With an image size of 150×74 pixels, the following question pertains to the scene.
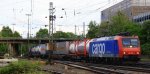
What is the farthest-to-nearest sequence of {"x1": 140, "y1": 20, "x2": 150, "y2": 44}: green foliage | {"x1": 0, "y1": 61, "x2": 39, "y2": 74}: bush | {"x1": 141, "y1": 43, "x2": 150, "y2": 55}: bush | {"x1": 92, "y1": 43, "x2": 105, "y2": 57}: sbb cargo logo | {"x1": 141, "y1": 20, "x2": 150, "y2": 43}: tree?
{"x1": 140, "y1": 20, "x2": 150, "y2": 44}: green foliage → {"x1": 141, "y1": 20, "x2": 150, "y2": 43}: tree → {"x1": 141, "y1": 43, "x2": 150, "y2": 55}: bush → {"x1": 92, "y1": 43, "x2": 105, "y2": 57}: sbb cargo logo → {"x1": 0, "y1": 61, "x2": 39, "y2": 74}: bush

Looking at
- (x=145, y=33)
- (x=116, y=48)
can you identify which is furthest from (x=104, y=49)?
(x=145, y=33)

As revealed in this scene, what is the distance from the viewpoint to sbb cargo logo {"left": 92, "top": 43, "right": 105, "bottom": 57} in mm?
47022

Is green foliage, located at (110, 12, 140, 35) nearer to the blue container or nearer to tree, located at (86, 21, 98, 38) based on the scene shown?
tree, located at (86, 21, 98, 38)

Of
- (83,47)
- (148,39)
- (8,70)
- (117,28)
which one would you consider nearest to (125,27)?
(117,28)

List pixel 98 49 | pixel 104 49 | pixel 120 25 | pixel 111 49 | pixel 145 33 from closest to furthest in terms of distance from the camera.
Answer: pixel 111 49, pixel 104 49, pixel 98 49, pixel 145 33, pixel 120 25

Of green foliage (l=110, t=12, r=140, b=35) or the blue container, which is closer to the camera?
the blue container

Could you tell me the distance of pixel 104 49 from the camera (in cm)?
4634

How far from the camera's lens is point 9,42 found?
121125 mm

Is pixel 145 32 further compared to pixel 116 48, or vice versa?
pixel 145 32

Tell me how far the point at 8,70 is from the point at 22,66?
3.26 feet

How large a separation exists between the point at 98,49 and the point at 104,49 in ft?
8.68

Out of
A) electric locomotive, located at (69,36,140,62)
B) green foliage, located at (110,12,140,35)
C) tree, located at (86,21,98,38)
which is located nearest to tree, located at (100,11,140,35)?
green foliage, located at (110,12,140,35)

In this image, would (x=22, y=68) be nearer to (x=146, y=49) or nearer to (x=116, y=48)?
(x=116, y=48)

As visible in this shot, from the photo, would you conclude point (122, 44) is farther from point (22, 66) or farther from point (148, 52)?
point (148, 52)
